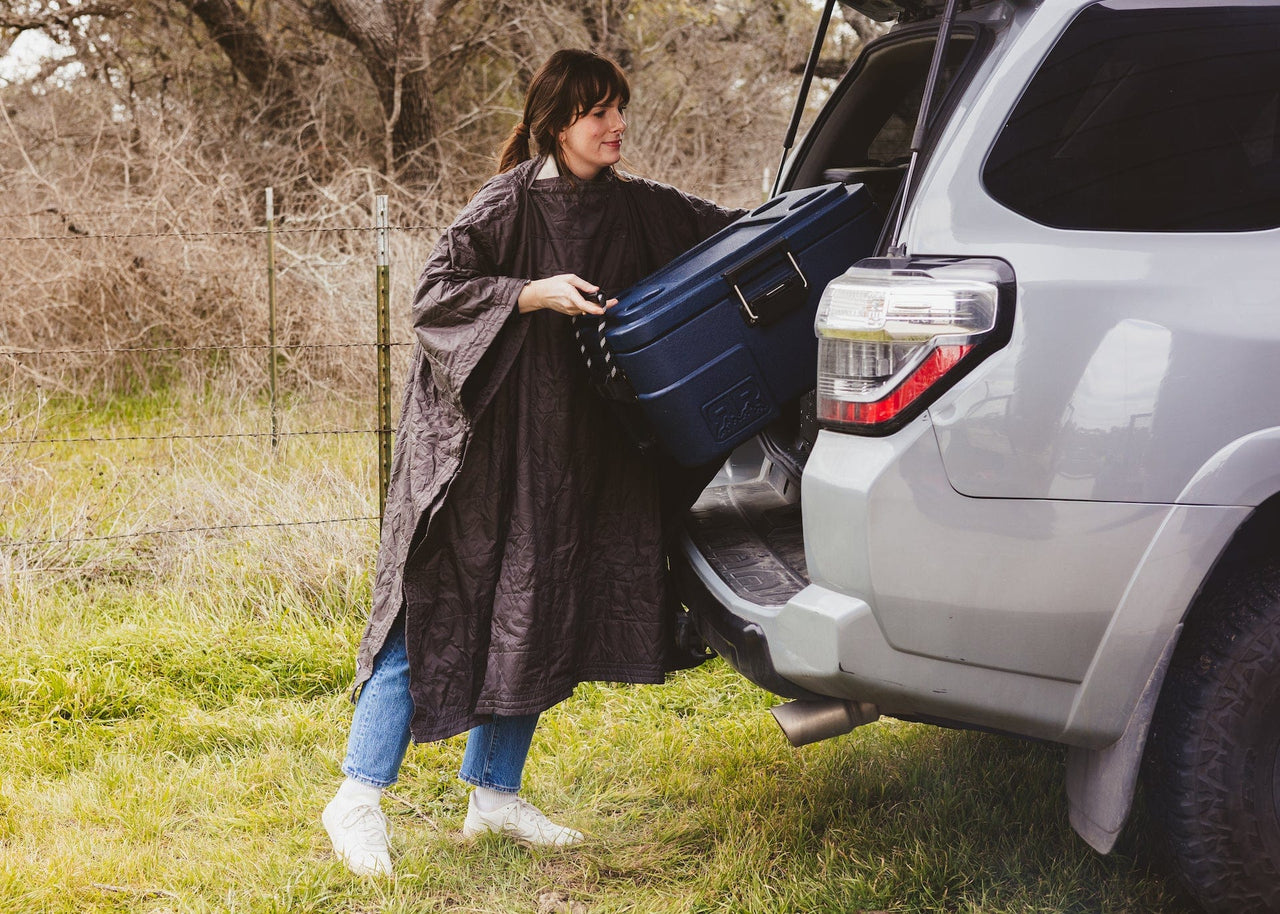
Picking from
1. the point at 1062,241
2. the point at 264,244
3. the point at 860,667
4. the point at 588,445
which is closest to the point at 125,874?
the point at 588,445

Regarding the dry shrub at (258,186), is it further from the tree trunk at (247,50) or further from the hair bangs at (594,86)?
the hair bangs at (594,86)

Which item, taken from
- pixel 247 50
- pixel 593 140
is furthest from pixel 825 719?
pixel 247 50

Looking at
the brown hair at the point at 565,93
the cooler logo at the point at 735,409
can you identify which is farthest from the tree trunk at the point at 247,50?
the cooler logo at the point at 735,409

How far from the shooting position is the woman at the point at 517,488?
2.68 metres

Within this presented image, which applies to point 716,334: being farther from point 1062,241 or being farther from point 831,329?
point 1062,241

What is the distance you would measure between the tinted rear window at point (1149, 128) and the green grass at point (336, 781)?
1.48 m

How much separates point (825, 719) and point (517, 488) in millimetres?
869

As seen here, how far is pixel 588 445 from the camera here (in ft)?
→ 9.10

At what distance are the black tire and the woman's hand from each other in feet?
4.39

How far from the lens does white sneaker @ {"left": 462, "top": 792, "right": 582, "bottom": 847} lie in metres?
2.96

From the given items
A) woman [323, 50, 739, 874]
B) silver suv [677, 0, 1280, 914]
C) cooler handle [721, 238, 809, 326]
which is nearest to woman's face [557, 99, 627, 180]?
woman [323, 50, 739, 874]

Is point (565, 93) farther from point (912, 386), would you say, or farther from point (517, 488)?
point (912, 386)

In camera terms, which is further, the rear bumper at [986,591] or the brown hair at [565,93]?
the brown hair at [565,93]

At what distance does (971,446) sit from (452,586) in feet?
4.15
